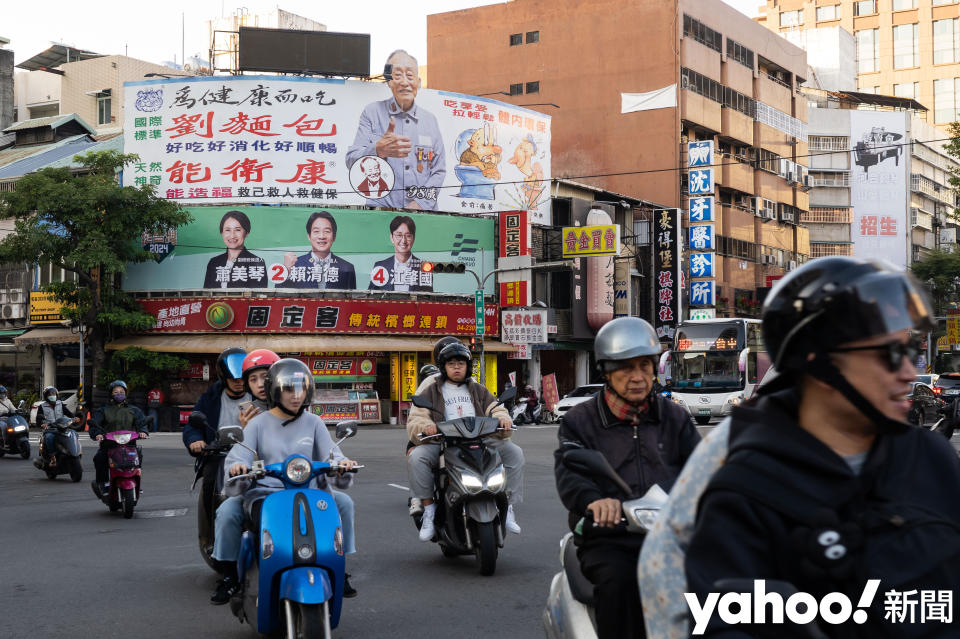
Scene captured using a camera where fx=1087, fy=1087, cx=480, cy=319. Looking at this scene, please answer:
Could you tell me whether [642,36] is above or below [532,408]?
above

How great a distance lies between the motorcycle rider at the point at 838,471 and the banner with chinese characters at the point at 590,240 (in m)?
36.5

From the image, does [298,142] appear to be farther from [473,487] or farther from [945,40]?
[945,40]

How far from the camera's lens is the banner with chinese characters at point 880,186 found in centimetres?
7138

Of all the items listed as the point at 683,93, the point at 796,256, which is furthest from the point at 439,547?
the point at 796,256

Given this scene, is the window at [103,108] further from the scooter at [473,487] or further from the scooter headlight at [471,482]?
the scooter headlight at [471,482]

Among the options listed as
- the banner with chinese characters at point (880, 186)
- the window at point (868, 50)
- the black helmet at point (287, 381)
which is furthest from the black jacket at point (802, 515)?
the window at point (868, 50)

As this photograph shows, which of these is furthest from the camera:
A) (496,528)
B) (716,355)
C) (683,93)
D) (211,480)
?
(683,93)

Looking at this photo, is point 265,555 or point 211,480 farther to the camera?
point 211,480

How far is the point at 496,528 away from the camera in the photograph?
7.93m

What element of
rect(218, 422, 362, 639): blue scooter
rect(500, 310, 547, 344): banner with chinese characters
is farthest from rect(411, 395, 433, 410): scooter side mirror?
rect(500, 310, 547, 344): banner with chinese characters

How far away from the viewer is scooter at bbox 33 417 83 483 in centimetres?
1625

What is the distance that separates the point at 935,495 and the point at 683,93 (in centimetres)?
5011

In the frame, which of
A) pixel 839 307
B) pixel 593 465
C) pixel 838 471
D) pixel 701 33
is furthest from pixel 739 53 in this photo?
pixel 838 471

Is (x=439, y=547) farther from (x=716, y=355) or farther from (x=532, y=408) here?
(x=532, y=408)
